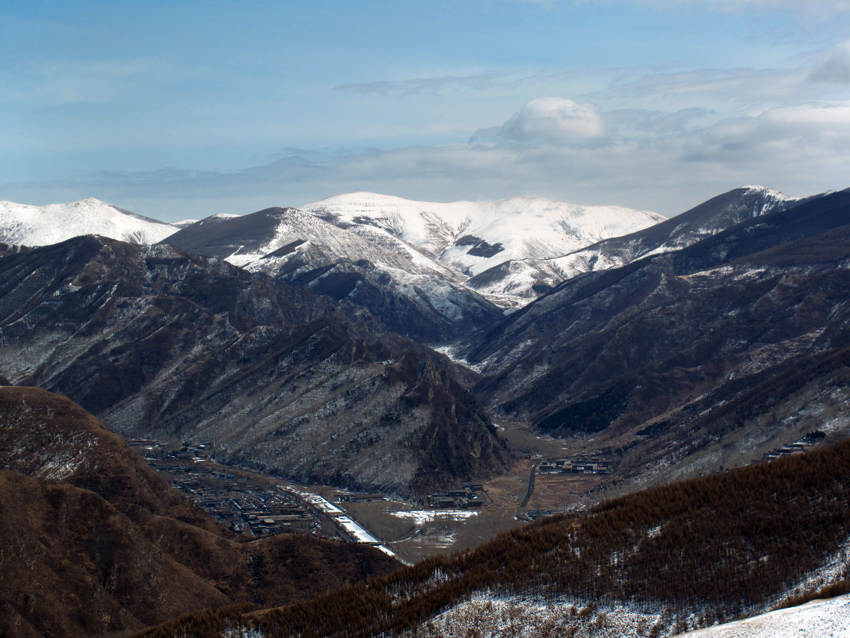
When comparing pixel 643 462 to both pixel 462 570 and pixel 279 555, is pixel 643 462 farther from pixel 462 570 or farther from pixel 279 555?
pixel 462 570

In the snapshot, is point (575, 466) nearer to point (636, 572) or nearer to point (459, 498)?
point (459, 498)

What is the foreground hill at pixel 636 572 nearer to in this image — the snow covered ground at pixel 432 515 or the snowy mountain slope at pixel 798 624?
the snowy mountain slope at pixel 798 624

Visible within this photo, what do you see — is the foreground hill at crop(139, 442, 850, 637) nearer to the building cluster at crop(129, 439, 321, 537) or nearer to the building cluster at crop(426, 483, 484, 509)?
the building cluster at crop(129, 439, 321, 537)

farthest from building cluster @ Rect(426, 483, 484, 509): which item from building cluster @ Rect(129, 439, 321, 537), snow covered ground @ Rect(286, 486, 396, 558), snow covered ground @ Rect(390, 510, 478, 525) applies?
building cluster @ Rect(129, 439, 321, 537)

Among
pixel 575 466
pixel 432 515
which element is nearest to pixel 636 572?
pixel 432 515

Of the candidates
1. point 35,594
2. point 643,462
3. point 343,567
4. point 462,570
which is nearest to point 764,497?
point 462,570

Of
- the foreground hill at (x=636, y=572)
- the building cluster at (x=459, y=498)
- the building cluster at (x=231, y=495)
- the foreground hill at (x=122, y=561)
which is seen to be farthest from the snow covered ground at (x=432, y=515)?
the foreground hill at (x=636, y=572)
